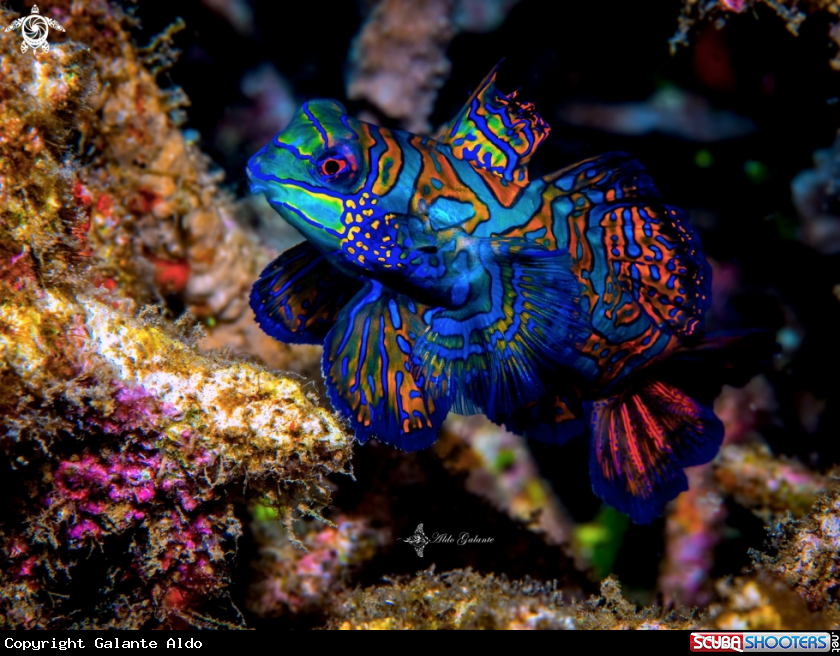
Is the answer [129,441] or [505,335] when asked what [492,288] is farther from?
[129,441]

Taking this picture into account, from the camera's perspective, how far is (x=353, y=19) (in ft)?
14.8

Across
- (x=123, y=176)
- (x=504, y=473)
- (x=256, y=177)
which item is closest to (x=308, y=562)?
(x=504, y=473)

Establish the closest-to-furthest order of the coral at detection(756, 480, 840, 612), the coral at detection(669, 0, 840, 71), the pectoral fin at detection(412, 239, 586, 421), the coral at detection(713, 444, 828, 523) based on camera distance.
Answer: the coral at detection(756, 480, 840, 612), the pectoral fin at detection(412, 239, 586, 421), the coral at detection(669, 0, 840, 71), the coral at detection(713, 444, 828, 523)

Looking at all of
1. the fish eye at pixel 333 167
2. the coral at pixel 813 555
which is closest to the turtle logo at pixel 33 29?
the fish eye at pixel 333 167

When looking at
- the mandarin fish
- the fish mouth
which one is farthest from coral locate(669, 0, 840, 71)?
the fish mouth

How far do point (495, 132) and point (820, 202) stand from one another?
293 centimetres

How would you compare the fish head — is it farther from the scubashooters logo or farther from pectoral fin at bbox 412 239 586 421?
the scubashooters logo

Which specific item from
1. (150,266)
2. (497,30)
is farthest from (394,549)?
(497,30)

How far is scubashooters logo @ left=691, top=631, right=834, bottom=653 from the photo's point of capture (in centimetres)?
213

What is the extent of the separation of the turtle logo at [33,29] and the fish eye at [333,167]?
5.25 ft

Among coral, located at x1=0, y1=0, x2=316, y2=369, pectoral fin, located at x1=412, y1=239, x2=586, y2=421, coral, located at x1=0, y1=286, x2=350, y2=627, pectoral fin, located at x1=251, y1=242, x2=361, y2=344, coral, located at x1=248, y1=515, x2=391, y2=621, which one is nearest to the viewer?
coral, located at x1=0, y1=286, x2=350, y2=627

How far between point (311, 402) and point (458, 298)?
98 centimetres

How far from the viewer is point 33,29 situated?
9.57 ft
